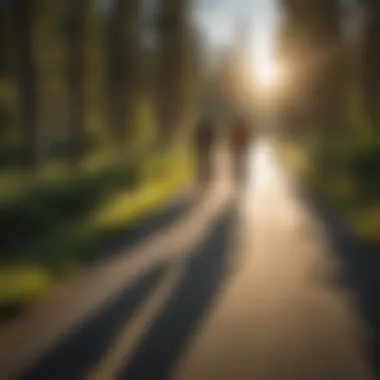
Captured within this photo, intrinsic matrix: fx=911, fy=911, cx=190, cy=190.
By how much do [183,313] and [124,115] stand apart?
2394 centimetres

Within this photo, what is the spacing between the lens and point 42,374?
6719mm

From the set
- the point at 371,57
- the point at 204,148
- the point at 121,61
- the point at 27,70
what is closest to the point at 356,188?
the point at 371,57

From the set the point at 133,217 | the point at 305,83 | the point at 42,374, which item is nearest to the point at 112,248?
the point at 133,217

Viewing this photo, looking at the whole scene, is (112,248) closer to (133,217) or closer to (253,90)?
(133,217)

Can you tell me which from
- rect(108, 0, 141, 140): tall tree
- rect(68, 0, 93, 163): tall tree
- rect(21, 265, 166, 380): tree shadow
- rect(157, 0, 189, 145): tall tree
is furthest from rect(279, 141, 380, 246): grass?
rect(157, 0, 189, 145): tall tree

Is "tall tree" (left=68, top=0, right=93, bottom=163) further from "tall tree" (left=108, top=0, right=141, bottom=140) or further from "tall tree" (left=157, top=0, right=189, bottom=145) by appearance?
"tall tree" (left=157, top=0, right=189, bottom=145)

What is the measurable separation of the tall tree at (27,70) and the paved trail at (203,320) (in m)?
5.56

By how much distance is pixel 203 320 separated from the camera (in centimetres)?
865

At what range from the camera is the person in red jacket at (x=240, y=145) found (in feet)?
92.6

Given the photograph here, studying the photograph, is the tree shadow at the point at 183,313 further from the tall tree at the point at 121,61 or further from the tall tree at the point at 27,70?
the tall tree at the point at 121,61

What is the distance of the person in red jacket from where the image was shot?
92.6 feet

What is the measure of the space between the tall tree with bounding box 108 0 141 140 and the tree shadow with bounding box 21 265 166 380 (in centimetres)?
2129

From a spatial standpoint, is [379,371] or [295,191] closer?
[379,371]

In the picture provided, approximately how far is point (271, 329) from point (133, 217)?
9.96 metres
